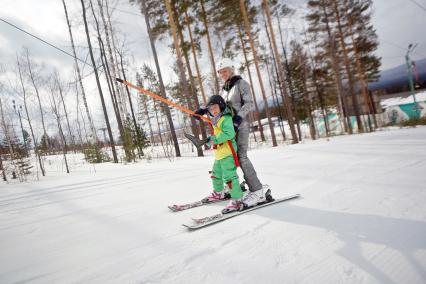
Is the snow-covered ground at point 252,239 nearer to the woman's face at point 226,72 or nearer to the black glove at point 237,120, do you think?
the black glove at point 237,120

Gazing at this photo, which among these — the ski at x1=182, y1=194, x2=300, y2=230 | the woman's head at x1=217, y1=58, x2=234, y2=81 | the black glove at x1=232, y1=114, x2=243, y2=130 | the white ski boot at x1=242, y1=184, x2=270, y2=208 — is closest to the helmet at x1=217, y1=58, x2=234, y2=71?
the woman's head at x1=217, y1=58, x2=234, y2=81

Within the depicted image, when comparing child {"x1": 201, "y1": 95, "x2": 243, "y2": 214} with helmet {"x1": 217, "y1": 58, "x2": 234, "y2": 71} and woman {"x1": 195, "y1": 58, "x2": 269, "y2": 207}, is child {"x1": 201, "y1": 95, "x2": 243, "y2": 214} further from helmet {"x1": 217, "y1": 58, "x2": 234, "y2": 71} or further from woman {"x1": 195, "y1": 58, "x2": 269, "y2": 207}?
helmet {"x1": 217, "y1": 58, "x2": 234, "y2": 71}

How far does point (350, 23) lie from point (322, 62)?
3.68 m

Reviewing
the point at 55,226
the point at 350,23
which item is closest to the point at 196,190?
the point at 55,226

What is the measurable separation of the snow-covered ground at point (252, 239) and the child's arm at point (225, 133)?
912 mm

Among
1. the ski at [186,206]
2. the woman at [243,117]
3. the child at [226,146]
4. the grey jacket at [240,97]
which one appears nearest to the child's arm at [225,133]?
the child at [226,146]

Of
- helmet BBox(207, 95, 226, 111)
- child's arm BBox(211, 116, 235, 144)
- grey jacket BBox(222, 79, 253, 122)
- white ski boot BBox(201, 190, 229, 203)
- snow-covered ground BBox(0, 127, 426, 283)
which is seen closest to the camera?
snow-covered ground BBox(0, 127, 426, 283)

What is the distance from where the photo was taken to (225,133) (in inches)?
106

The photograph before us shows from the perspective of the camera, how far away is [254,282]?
1.41 metres

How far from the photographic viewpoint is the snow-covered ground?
1.50m

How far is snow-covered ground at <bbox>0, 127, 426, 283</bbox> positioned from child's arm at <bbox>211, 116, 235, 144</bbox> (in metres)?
0.91

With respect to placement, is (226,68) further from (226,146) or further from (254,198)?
(254,198)

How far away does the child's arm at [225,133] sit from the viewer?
269cm

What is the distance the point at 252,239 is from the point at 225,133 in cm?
122
